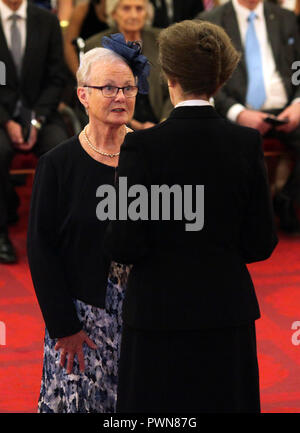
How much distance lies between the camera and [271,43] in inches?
232

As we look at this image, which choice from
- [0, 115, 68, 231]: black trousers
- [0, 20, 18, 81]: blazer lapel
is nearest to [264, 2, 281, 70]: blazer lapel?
[0, 115, 68, 231]: black trousers

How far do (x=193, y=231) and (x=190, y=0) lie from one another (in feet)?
15.1

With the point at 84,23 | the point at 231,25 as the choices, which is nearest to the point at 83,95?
the point at 231,25

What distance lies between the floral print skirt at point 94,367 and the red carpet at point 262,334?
84cm

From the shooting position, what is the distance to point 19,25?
5.65 metres

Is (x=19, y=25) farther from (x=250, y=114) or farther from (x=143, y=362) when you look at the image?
(x=143, y=362)

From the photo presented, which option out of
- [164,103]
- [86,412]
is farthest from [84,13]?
[86,412]

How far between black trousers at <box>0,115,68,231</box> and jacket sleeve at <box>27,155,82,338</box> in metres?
2.80

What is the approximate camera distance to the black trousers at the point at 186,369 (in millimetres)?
2234

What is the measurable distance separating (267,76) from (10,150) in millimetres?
1892

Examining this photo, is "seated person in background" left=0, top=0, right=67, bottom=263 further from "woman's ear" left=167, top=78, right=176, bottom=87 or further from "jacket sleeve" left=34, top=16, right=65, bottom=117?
"woman's ear" left=167, top=78, right=176, bottom=87

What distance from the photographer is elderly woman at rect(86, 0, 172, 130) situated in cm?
561
